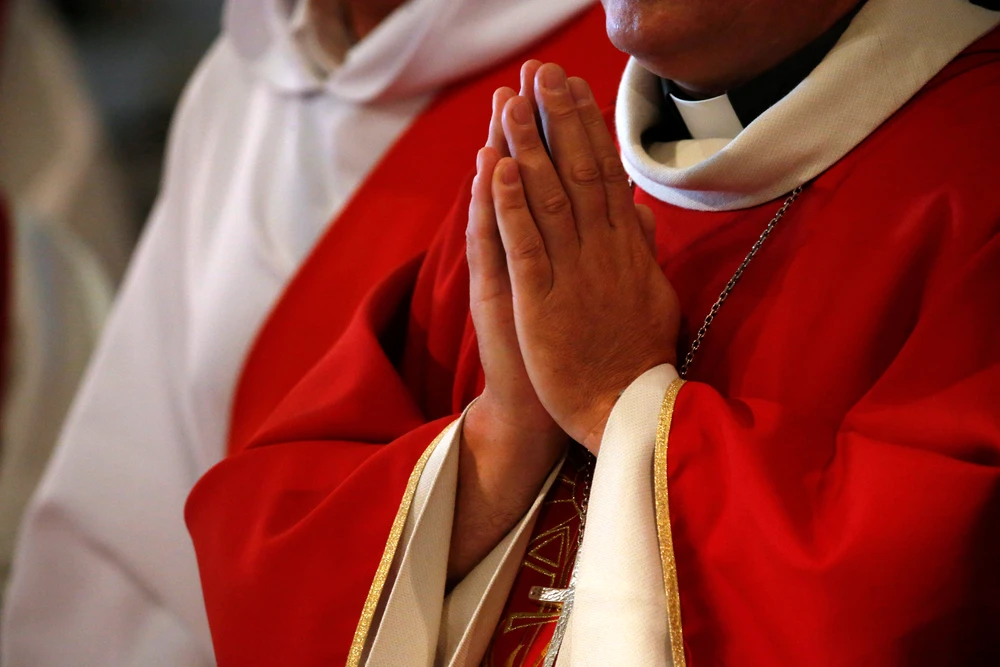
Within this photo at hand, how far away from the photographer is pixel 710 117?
3.88 ft

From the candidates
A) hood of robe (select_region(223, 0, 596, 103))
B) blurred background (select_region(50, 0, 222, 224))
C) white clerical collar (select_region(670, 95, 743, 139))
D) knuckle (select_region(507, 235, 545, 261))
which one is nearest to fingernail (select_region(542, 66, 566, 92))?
knuckle (select_region(507, 235, 545, 261))

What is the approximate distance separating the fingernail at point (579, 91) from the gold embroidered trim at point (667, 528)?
0.30 m

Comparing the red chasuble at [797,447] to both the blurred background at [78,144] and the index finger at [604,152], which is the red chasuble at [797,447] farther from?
the blurred background at [78,144]

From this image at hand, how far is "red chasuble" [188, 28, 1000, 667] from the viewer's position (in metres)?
0.88

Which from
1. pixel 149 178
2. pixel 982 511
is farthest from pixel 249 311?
pixel 149 178

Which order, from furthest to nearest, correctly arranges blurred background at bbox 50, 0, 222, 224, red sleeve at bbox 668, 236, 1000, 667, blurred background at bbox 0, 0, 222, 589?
blurred background at bbox 50, 0, 222, 224, blurred background at bbox 0, 0, 222, 589, red sleeve at bbox 668, 236, 1000, 667

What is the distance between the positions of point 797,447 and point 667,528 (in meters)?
0.14

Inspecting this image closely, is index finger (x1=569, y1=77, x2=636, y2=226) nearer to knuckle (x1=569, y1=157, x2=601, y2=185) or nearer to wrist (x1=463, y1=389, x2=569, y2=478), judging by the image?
knuckle (x1=569, y1=157, x2=601, y2=185)

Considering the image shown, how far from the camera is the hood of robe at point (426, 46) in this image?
1.82 meters

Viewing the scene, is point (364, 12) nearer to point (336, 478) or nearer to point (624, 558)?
point (336, 478)

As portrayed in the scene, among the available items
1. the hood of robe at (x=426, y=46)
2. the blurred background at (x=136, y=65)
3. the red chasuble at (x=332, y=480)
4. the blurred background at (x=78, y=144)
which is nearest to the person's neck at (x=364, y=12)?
the hood of robe at (x=426, y=46)

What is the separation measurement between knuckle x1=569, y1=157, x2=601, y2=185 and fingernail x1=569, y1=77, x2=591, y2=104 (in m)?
0.06

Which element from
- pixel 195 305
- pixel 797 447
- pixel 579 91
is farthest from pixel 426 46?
pixel 797 447

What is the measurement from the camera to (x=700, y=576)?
3.11 ft
